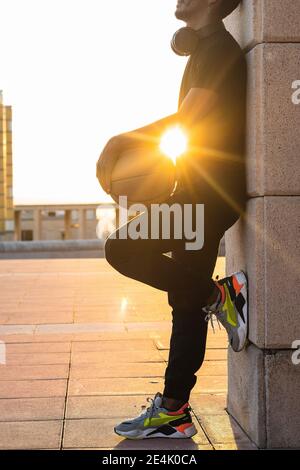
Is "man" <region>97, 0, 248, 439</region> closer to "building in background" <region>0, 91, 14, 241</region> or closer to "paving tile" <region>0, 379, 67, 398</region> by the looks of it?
"paving tile" <region>0, 379, 67, 398</region>

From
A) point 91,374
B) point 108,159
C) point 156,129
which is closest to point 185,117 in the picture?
point 156,129

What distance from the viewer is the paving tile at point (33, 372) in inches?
191

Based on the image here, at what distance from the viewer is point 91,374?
492 cm

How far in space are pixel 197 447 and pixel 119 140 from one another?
1409 mm

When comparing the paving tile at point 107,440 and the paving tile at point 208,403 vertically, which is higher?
the paving tile at point 107,440

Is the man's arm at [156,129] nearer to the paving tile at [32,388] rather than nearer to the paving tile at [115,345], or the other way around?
the paving tile at [32,388]

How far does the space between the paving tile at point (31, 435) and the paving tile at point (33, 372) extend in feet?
3.56

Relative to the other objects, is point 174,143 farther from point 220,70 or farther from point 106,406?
point 106,406

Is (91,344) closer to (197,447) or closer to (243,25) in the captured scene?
(197,447)

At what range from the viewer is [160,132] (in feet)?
10.6

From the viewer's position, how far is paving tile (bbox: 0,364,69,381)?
15.9 ft

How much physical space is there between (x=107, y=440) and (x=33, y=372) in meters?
1.60

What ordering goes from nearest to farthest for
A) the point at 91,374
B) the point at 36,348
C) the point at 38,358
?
1. the point at 91,374
2. the point at 38,358
3. the point at 36,348

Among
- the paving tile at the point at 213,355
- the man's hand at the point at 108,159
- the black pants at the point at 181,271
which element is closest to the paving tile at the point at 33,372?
the paving tile at the point at 213,355
